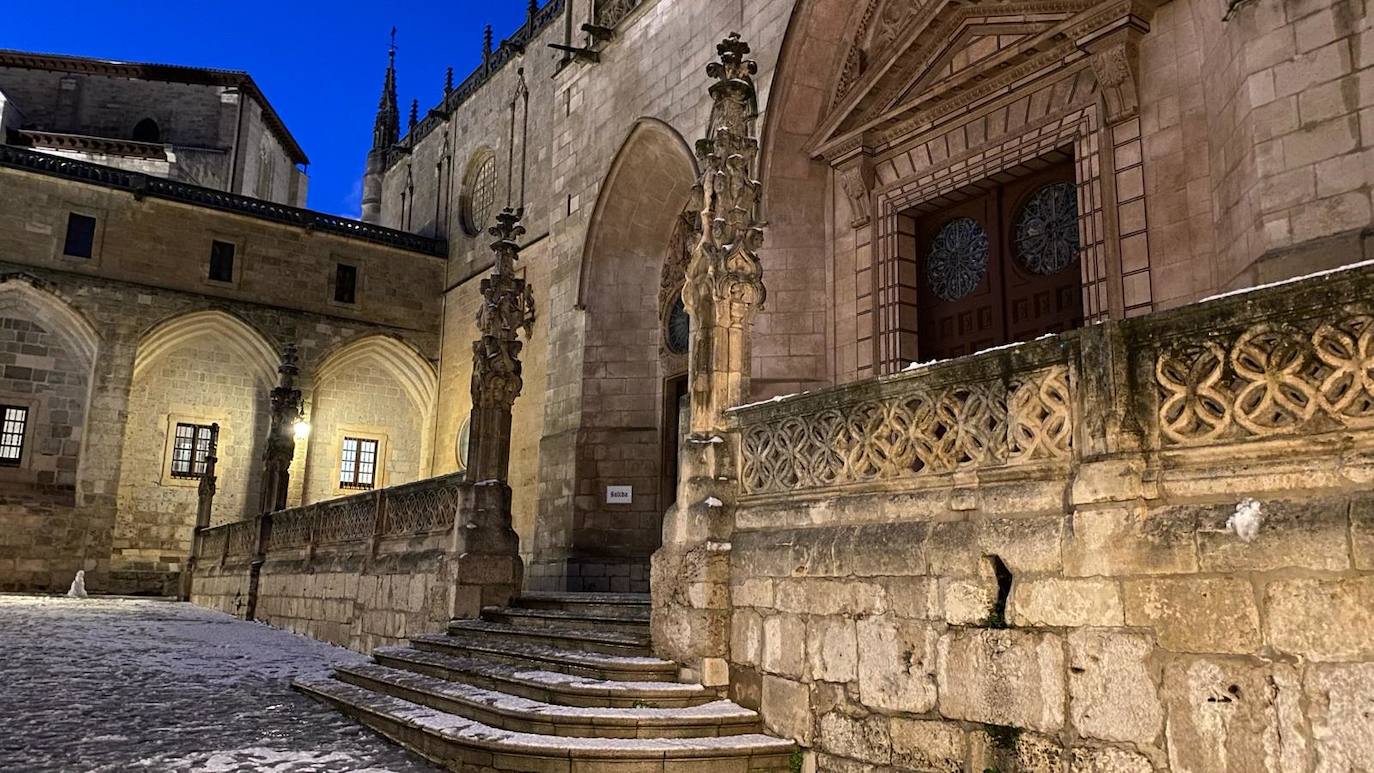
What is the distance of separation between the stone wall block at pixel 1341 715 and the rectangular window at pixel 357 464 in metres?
22.1

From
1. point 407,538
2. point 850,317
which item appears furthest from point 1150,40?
point 407,538

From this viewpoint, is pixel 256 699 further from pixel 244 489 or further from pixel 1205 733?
pixel 244 489

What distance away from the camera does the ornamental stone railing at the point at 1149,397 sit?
327 centimetres

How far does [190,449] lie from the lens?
21.8 metres

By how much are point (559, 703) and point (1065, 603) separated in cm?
320

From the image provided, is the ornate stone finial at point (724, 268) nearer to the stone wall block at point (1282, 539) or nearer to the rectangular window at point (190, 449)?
the stone wall block at point (1282, 539)

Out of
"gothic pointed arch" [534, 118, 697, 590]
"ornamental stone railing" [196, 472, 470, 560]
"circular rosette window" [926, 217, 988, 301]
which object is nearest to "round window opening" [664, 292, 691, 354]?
"gothic pointed arch" [534, 118, 697, 590]

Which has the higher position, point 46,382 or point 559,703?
point 46,382

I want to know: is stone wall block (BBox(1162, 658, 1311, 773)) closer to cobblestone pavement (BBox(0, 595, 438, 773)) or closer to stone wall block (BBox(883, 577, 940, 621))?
stone wall block (BBox(883, 577, 940, 621))

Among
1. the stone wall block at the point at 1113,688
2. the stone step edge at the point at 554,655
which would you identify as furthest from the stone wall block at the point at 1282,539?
the stone step edge at the point at 554,655

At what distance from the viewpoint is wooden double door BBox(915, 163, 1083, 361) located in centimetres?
853

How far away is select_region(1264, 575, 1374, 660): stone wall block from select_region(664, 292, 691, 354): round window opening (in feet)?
34.0

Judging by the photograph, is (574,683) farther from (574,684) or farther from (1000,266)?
(1000,266)

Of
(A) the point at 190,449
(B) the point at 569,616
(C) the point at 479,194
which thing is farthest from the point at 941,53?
(A) the point at 190,449
